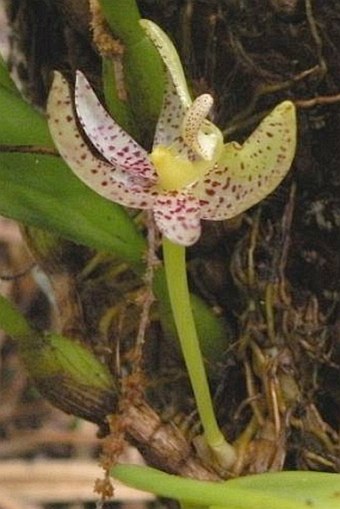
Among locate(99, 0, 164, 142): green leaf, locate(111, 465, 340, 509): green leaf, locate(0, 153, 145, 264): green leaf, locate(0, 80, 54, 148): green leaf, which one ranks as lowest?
locate(111, 465, 340, 509): green leaf

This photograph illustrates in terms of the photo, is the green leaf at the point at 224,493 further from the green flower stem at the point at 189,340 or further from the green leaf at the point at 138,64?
the green leaf at the point at 138,64

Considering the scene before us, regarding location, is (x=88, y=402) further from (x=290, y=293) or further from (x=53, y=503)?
(x=53, y=503)

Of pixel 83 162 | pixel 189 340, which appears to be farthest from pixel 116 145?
pixel 189 340

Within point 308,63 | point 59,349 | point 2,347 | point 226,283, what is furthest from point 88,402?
point 2,347

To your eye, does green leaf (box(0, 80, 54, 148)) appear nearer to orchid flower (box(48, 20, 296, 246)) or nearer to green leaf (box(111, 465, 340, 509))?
orchid flower (box(48, 20, 296, 246))

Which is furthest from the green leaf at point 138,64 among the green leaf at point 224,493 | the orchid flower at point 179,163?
the green leaf at point 224,493

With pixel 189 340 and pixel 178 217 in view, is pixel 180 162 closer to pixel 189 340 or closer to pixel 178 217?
pixel 178 217

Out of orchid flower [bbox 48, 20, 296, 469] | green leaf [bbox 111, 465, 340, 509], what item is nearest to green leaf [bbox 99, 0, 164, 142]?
orchid flower [bbox 48, 20, 296, 469]
